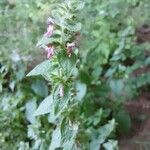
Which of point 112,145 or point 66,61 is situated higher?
point 66,61

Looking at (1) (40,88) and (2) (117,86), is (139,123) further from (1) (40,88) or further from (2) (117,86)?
(1) (40,88)

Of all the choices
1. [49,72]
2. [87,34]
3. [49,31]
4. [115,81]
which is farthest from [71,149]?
[87,34]

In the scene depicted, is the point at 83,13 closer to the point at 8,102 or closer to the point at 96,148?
the point at 8,102

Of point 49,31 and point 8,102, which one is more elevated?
point 49,31

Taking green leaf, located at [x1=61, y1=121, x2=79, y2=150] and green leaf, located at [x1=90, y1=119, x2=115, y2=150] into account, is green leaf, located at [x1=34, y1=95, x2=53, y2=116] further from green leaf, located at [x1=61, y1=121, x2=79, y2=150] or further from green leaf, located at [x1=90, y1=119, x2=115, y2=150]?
green leaf, located at [x1=90, y1=119, x2=115, y2=150]

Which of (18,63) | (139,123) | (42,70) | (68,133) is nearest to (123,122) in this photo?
(139,123)

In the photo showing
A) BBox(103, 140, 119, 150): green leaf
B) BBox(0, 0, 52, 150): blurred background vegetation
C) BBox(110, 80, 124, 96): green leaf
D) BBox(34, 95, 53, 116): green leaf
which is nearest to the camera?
BBox(34, 95, 53, 116): green leaf

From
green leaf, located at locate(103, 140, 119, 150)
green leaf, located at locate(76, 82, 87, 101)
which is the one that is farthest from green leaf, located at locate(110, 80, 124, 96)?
green leaf, located at locate(103, 140, 119, 150)
